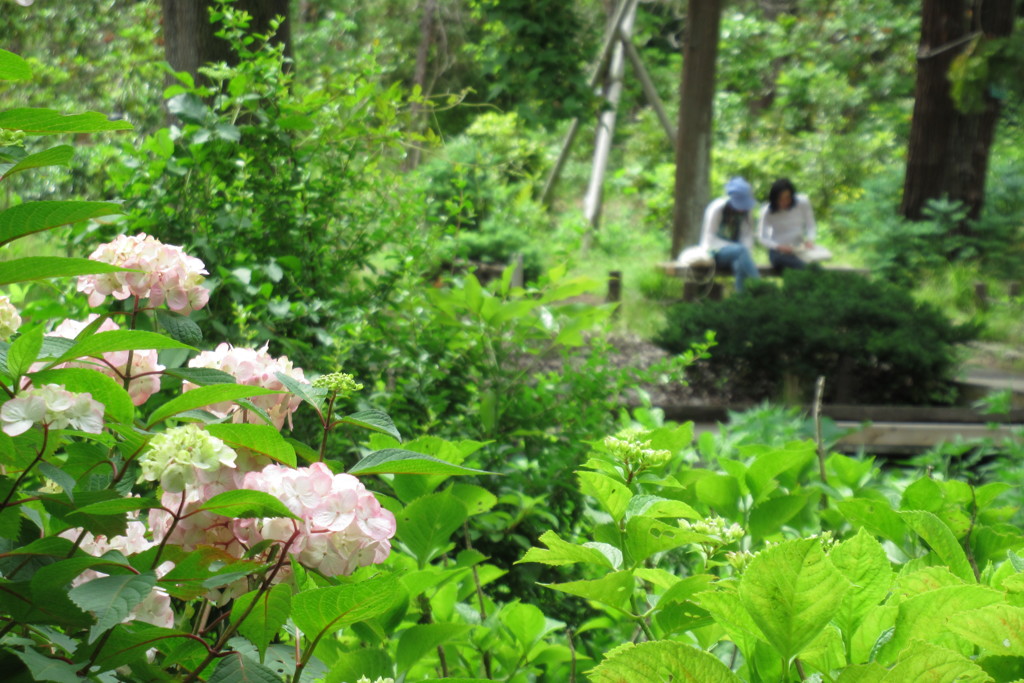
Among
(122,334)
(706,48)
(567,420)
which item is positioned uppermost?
(706,48)

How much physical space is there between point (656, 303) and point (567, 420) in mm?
8024

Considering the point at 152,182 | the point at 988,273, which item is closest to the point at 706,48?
the point at 988,273

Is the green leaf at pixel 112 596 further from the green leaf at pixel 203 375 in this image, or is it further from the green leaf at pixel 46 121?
the green leaf at pixel 46 121

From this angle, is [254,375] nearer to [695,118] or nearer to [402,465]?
[402,465]

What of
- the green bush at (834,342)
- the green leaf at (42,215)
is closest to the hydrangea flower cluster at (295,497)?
the green leaf at (42,215)

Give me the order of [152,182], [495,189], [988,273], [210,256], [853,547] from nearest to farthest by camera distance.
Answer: [853,547], [210,256], [152,182], [988,273], [495,189]

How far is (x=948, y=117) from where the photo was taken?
11.4m

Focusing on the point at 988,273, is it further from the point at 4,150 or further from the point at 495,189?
the point at 4,150

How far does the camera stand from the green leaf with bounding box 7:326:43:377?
77 centimetres

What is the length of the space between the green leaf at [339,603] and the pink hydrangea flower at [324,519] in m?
0.07

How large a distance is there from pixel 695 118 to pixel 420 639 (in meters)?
10.5

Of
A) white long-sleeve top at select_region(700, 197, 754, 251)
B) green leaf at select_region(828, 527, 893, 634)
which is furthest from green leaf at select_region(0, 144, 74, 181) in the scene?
white long-sleeve top at select_region(700, 197, 754, 251)

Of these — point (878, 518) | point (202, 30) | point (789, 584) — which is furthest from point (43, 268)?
point (202, 30)

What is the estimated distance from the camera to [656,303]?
1020cm
